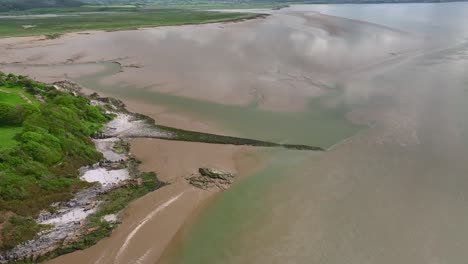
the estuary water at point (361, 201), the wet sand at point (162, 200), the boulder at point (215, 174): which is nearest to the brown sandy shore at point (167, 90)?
the wet sand at point (162, 200)

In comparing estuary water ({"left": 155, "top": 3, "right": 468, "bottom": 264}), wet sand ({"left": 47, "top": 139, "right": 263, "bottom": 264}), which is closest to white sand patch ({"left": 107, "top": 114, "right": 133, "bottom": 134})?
wet sand ({"left": 47, "top": 139, "right": 263, "bottom": 264})

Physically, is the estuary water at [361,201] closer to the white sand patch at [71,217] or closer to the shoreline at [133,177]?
the shoreline at [133,177]

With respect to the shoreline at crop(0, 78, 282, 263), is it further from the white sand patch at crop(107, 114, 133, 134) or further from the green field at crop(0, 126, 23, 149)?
the green field at crop(0, 126, 23, 149)

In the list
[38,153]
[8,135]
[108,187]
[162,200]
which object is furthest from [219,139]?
[8,135]

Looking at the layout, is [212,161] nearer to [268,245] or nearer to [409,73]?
[268,245]

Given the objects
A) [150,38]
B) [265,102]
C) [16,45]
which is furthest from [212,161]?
[16,45]

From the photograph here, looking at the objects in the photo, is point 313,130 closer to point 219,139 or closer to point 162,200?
point 219,139
